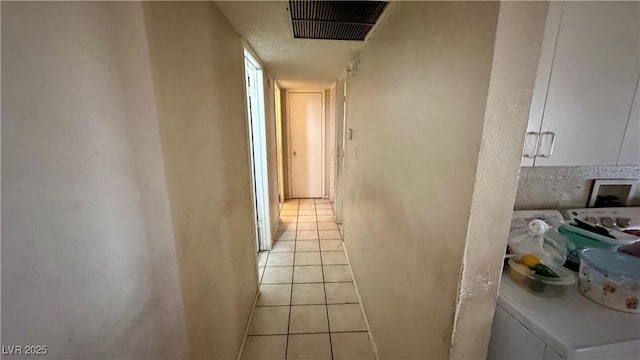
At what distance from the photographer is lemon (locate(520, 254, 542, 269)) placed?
1.00 metres

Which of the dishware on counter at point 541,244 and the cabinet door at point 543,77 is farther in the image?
the dishware on counter at point 541,244

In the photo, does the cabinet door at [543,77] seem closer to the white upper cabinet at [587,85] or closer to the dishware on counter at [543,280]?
the white upper cabinet at [587,85]

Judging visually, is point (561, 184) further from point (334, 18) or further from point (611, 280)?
point (334, 18)

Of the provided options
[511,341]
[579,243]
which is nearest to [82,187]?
[511,341]

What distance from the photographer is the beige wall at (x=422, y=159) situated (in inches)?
28.9

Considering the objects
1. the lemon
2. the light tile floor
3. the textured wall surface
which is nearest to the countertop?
the lemon

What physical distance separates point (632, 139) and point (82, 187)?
6.47 ft

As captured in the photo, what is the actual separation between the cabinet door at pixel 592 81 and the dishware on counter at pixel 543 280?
0.44m

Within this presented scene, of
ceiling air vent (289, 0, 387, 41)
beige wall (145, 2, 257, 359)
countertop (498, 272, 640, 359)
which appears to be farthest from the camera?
ceiling air vent (289, 0, 387, 41)

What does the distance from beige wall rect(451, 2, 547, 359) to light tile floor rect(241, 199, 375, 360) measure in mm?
1155

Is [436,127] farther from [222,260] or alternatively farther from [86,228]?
[222,260]

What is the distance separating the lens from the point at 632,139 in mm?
1078

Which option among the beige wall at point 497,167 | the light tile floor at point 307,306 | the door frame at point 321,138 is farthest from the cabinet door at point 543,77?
the door frame at point 321,138

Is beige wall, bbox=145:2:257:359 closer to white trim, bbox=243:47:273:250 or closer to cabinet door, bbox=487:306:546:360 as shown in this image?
white trim, bbox=243:47:273:250
